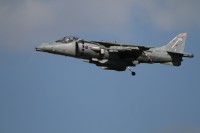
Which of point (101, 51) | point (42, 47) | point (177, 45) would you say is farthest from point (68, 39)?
point (177, 45)

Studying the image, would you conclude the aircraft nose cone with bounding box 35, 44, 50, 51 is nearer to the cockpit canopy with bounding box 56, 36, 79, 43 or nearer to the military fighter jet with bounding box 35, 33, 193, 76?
the military fighter jet with bounding box 35, 33, 193, 76

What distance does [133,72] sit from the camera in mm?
47312

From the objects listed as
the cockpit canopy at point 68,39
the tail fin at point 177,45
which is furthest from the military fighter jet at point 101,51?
the tail fin at point 177,45

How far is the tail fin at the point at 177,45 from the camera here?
51.0m

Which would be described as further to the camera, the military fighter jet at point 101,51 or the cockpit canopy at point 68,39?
the cockpit canopy at point 68,39

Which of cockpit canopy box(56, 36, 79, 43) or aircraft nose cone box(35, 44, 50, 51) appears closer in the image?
aircraft nose cone box(35, 44, 50, 51)

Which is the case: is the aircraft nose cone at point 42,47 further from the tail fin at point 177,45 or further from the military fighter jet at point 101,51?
the tail fin at point 177,45

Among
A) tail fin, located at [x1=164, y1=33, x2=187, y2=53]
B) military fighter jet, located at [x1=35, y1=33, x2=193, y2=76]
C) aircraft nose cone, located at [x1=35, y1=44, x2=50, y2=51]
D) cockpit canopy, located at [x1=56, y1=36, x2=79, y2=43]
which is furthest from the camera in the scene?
tail fin, located at [x1=164, y1=33, x2=187, y2=53]

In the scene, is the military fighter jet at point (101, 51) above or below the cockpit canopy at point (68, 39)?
below

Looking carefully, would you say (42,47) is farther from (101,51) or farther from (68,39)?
(101,51)

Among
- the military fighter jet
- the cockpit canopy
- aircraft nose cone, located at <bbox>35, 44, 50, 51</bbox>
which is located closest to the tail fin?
the military fighter jet

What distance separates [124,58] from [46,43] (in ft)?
20.9

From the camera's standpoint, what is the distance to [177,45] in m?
51.6

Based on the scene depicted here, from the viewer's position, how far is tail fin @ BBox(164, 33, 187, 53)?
51.0 metres
